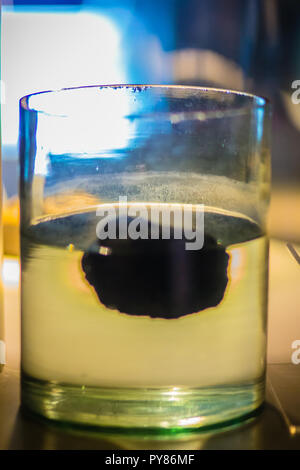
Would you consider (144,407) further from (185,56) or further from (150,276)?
(185,56)

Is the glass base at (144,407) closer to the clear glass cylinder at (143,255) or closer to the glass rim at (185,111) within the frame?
the clear glass cylinder at (143,255)

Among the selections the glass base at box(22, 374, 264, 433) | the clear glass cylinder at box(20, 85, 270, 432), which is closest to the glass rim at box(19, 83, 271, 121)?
the clear glass cylinder at box(20, 85, 270, 432)

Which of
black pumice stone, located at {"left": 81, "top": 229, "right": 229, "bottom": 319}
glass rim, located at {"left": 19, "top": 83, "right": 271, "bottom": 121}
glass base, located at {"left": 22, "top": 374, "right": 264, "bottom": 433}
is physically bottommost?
glass base, located at {"left": 22, "top": 374, "right": 264, "bottom": 433}

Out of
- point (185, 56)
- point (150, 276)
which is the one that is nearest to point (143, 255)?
point (150, 276)

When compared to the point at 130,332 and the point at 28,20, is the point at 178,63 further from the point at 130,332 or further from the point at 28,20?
the point at 130,332

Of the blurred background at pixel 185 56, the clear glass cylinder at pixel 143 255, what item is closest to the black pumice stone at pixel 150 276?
the clear glass cylinder at pixel 143 255

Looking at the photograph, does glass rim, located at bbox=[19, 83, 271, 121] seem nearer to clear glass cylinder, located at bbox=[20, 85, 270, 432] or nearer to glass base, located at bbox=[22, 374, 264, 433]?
clear glass cylinder, located at bbox=[20, 85, 270, 432]

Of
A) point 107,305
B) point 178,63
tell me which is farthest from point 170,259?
point 178,63
